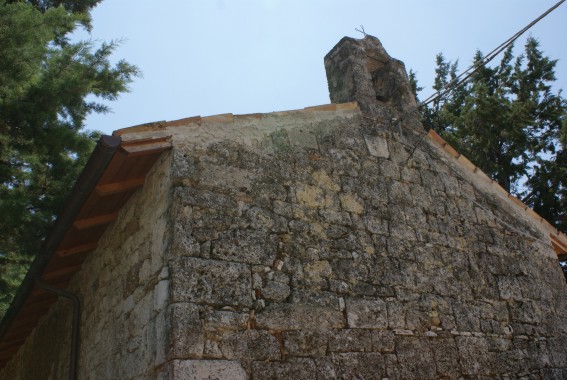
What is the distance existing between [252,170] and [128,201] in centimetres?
126

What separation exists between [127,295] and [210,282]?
41.7 inches

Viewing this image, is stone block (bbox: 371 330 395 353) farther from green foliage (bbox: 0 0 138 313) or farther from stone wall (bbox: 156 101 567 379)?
green foliage (bbox: 0 0 138 313)

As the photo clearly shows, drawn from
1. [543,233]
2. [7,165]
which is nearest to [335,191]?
[543,233]

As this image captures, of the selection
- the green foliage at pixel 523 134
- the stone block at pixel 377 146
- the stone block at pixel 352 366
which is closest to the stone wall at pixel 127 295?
the stone block at pixel 352 366

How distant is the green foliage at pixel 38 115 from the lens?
269 inches

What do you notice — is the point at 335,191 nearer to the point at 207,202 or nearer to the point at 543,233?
the point at 207,202

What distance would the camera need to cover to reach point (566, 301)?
19.4 feet

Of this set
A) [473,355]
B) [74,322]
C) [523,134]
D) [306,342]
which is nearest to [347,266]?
[306,342]

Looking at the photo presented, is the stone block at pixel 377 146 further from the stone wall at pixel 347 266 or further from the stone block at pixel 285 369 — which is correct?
the stone block at pixel 285 369

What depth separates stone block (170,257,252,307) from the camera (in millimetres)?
3520

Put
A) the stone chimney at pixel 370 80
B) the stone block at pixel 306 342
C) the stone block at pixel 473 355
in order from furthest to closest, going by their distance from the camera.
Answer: the stone chimney at pixel 370 80 → the stone block at pixel 473 355 → the stone block at pixel 306 342

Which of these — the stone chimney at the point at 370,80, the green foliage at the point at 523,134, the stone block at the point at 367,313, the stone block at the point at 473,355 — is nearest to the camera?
the stone block at the point at 367,313

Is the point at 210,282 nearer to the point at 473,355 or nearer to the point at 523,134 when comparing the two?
the point at 473,355

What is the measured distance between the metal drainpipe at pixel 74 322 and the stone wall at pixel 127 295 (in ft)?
0.17
